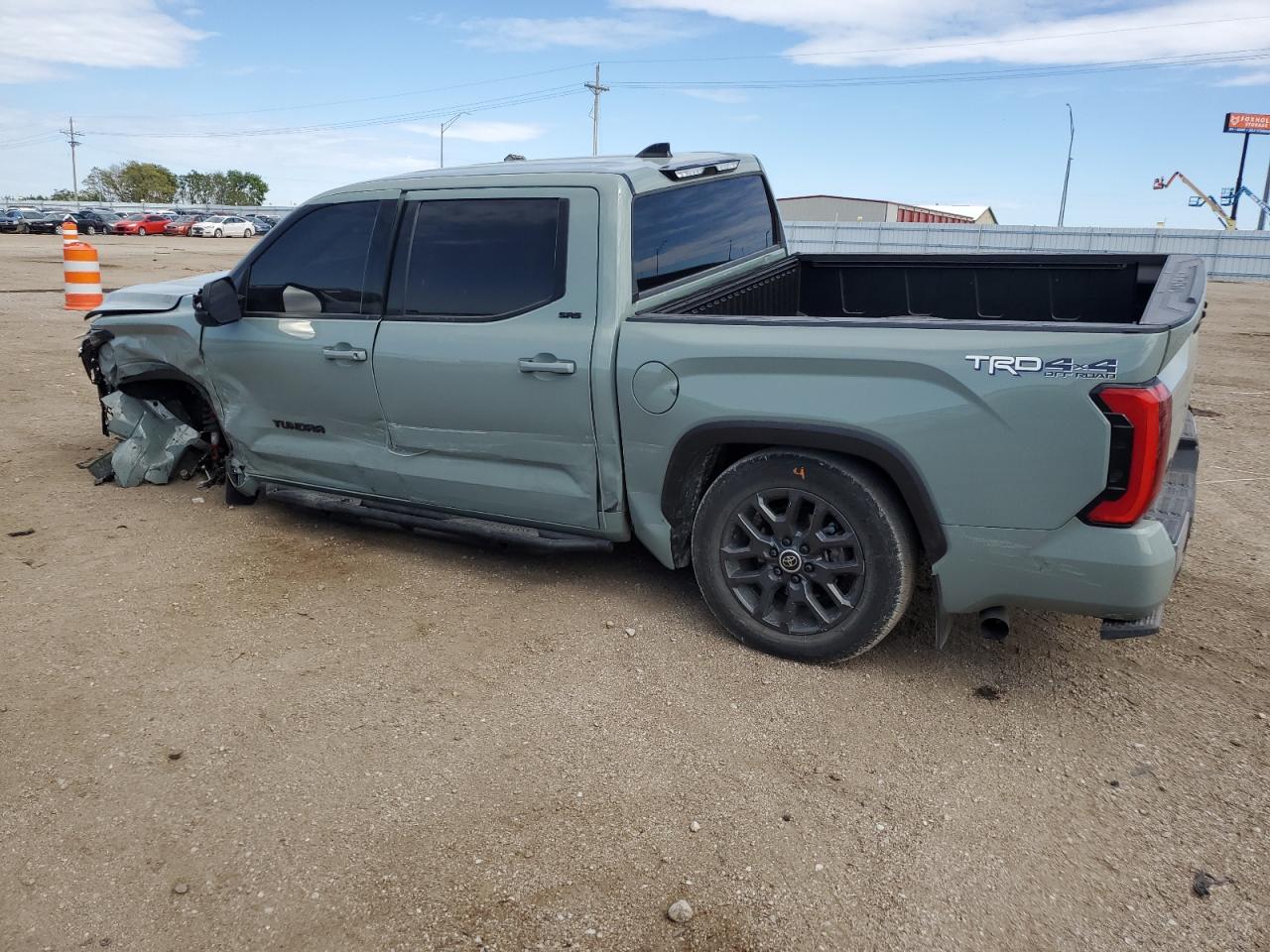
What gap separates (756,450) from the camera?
12.2 feet

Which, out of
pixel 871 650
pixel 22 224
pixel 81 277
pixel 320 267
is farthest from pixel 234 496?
pixel 22 224

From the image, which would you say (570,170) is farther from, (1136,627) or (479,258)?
(1136,627)

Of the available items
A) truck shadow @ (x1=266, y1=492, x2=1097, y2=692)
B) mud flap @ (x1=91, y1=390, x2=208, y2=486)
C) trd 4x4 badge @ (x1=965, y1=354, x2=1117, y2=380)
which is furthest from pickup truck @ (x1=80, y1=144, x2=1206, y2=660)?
mud flap @ (x1=91, y1=390, x2=208, y2=486)

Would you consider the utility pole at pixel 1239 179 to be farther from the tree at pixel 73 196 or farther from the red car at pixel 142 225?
the tree at pixel 73 196

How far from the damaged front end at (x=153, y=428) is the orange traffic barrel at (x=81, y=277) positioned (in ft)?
29.5

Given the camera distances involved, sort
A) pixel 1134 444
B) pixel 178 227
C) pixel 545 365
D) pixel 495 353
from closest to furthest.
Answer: pixel 1134 444, pixel 545 365, pixel 495 353, pixel 178 227

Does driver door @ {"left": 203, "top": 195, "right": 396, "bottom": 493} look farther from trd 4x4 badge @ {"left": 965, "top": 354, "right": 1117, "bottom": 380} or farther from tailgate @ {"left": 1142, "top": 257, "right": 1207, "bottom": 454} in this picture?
tailgate @ {"left": 1142, "top": 257, "right": 1207, "bottom": 454}

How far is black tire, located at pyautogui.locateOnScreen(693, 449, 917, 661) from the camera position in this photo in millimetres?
3387

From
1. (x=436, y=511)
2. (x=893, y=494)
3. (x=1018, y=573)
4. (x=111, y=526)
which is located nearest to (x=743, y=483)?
(x=893, y=494)

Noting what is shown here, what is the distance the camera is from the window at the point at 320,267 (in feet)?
14.5

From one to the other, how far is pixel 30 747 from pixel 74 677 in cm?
49

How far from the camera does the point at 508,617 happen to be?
4.15 m

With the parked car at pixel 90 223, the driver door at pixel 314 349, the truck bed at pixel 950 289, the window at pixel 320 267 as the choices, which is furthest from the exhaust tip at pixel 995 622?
the parked car at pixel 90 223

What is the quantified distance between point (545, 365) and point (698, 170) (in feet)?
4.34
